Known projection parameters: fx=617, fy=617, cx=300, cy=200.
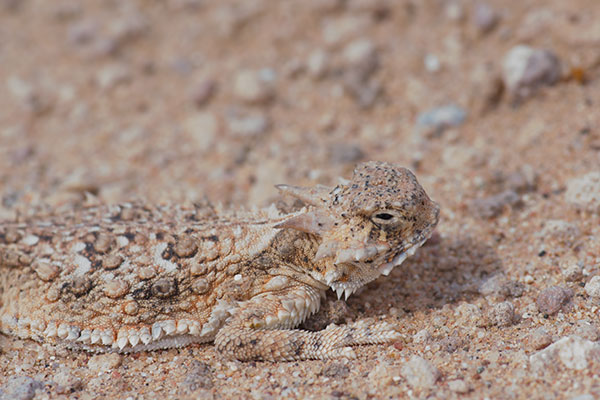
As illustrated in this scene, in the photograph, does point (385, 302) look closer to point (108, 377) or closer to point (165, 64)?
point (108, 377)

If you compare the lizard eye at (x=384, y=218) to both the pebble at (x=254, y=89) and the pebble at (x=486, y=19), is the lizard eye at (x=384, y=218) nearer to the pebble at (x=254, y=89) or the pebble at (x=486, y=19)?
the pebble at (x=254, y=89)

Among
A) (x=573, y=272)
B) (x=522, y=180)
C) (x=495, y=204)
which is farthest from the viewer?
(x=522, y=180)

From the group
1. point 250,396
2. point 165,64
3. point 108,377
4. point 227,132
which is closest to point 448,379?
point 250,396

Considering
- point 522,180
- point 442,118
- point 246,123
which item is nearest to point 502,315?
point 522,180

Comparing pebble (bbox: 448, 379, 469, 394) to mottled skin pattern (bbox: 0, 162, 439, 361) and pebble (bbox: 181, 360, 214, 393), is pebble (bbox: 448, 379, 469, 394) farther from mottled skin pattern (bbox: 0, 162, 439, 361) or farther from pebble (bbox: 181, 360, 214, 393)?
pebble (bbox: 181, 360, 214, 393)

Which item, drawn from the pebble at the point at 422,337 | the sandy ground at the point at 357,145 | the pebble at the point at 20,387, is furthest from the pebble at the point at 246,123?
the pebble at the point at 20,387

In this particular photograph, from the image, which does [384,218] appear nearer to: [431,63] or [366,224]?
[366,224]
